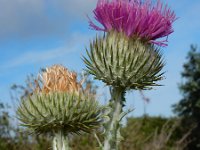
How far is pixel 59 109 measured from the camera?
4855 mm

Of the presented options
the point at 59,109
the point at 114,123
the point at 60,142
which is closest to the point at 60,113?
the point at 59,109

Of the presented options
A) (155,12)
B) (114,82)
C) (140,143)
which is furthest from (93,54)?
(140,143)

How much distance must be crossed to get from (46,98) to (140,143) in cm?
1064

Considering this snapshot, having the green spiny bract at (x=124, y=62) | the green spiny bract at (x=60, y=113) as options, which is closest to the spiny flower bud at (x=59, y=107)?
the green spiny bract at (x=60, y=113)

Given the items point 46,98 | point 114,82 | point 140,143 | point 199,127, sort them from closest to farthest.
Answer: point 114,82
point 46,98
point 140,143
point 199,127

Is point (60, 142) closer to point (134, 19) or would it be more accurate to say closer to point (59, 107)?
point (59, 107)

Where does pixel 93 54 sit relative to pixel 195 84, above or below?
below

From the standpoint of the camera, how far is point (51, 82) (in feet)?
16.7

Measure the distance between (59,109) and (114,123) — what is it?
0.76 meters

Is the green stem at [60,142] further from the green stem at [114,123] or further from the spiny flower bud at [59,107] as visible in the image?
the green stem at [114,123]

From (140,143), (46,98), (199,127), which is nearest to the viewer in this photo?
(46,98)

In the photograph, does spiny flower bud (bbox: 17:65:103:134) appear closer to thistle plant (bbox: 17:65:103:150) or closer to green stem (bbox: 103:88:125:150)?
thistle plant (bbox: 17:65:103:150)

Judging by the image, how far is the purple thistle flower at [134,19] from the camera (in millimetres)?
4797

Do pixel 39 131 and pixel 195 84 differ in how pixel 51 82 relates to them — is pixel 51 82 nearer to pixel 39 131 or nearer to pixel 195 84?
pixel 39 131
